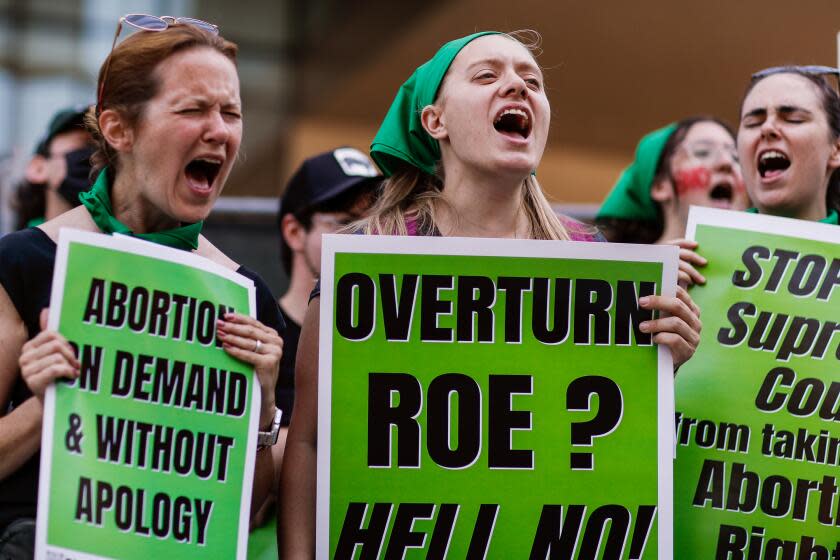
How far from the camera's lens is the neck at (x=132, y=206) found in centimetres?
271

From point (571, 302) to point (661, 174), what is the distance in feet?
6.03

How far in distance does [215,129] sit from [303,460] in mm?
697

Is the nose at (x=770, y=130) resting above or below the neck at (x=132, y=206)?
above

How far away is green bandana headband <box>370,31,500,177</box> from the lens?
296 centimetres

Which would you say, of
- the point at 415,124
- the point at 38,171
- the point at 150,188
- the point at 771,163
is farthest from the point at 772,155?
the point at 38,171

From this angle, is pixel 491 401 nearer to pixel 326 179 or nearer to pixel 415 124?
pixel 415 124

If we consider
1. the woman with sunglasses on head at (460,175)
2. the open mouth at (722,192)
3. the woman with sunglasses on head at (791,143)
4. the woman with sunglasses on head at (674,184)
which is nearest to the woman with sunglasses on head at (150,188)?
the woman with sunglasses on head at (460,175)

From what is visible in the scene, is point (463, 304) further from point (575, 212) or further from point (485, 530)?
point (575, 212)

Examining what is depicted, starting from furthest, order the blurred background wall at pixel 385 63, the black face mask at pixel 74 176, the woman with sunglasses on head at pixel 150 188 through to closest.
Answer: the blurred background wall at pixel 385 63, the black face mask at pixel 74 176, the woman with sunglasses on head at pixel 150 188

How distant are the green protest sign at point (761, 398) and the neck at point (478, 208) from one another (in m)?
0.41

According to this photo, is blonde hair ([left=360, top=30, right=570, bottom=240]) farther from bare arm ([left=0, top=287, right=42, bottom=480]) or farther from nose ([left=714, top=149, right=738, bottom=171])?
nose ([left=714, top=149, right=738, bottom=171])

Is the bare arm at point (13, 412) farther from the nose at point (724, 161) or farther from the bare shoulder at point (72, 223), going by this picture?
the nose at point (724, 161)

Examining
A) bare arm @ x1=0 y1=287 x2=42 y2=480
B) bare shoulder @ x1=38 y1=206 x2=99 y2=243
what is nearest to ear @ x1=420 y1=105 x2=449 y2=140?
bare shoulder @ x1=38 y1=206 x2=99 y2=243

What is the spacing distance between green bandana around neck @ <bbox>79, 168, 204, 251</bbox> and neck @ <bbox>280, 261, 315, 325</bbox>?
1.54 meters
